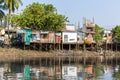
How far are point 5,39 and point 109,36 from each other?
30817 millimetres

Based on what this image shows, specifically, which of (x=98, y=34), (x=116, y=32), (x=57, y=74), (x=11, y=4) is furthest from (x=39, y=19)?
(x=57, y=74)

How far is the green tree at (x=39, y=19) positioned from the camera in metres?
77.8

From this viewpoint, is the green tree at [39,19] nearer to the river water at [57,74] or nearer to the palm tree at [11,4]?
the palm tree at [11,4]

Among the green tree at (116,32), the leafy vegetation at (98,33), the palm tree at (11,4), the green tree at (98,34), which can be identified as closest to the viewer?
the palm tree at (11,4)

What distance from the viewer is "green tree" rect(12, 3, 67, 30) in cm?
7781

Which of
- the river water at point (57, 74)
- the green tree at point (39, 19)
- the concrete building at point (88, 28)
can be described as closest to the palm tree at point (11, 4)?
the green tree at point (39, 19)


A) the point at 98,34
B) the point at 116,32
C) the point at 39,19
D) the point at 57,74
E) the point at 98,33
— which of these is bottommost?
the point at 57,74

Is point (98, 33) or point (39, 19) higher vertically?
point (39, 19)

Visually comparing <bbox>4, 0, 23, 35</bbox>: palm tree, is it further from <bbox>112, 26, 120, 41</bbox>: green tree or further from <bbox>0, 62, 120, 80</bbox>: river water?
<bbox>0, 62, 120, 80</bbox>: river water

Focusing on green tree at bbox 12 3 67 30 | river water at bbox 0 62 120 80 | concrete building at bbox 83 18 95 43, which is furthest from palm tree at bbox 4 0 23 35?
river water at bbox 0 62 120 80

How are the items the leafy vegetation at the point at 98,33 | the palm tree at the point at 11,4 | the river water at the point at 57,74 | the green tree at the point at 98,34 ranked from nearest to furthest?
1. the river water at the point at 57,74
2. the palm tree at the point at 11,4
3. the green tree at the point at 98,34
4. the leafy vegetation at the point at 98,33

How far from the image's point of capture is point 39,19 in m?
77.2

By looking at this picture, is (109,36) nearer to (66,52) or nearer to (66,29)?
(66,29)

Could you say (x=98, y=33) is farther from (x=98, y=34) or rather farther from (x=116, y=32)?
(x=116, y=32)
